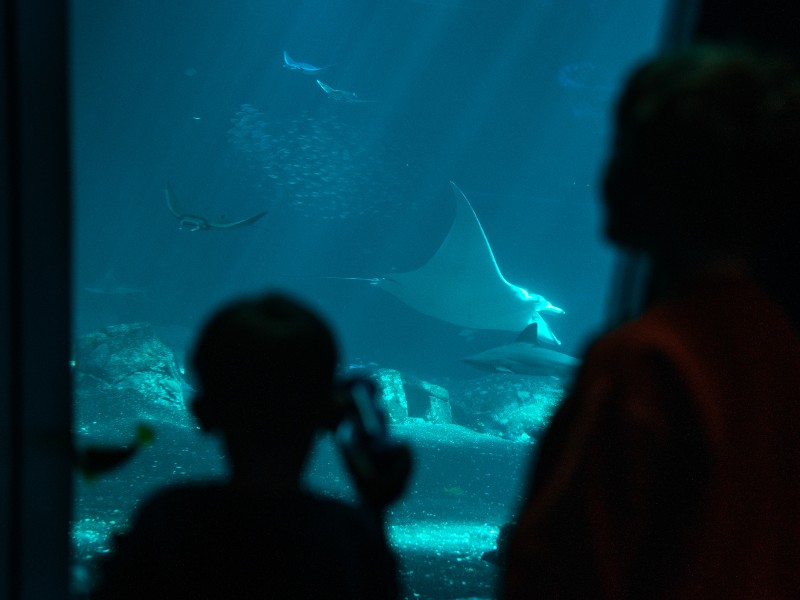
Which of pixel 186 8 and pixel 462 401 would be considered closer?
pixel 462 401

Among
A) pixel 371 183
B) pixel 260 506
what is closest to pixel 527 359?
pixel 260 506

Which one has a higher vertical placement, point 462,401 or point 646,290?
point 646,290

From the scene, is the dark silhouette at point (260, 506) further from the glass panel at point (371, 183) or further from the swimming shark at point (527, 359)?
the swimming shark at point (527, 359)

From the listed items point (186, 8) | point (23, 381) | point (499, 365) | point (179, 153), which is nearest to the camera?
point (23, 381)

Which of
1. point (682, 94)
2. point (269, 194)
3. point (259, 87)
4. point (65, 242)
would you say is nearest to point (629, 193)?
point (682, 94)

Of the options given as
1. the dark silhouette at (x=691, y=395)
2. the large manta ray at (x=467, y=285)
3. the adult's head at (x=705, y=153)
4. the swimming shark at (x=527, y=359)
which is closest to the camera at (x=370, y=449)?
the dark silhouette at (x=691, y=395)

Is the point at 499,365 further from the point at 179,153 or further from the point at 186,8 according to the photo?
the point at 179,153

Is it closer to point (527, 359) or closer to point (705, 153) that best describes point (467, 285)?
point (527, 359)

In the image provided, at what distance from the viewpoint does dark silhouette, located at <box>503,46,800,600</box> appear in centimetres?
68

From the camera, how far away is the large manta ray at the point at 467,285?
890 cm

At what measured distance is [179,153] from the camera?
2934 centimetres

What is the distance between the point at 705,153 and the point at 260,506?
31.2 inches

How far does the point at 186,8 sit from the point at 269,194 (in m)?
10.7

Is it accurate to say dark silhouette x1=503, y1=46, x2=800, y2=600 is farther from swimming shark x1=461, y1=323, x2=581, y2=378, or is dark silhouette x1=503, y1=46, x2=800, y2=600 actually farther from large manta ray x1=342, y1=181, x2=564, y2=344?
large manta ray x1=342, y1=181, x2=564, y2=344
